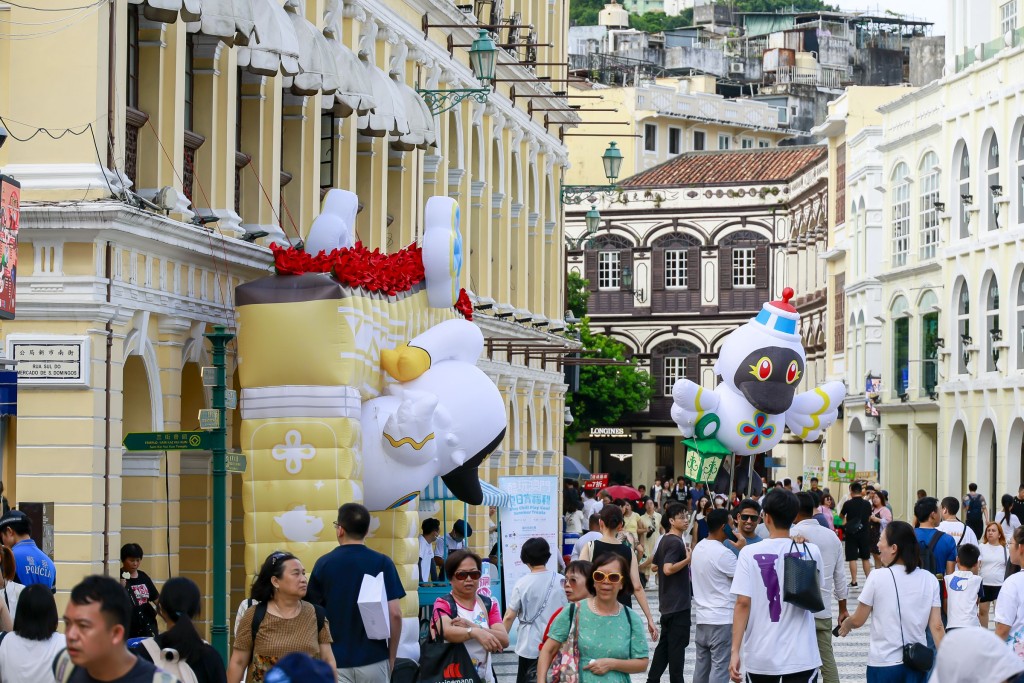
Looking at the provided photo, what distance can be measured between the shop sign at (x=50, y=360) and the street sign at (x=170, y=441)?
1.52 metres

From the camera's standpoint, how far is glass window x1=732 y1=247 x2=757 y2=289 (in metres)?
71.4

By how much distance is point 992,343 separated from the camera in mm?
47875

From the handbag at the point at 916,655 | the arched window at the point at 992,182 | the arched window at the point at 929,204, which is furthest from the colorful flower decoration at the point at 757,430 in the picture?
the arched window at the point at 929,204

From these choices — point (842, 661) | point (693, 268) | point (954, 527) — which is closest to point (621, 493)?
point (842, 661)

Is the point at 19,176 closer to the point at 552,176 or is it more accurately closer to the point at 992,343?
the point at 552,176

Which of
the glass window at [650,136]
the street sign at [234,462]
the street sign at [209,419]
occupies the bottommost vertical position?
the street sign at [234,462]

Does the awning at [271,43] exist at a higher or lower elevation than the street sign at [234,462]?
higher

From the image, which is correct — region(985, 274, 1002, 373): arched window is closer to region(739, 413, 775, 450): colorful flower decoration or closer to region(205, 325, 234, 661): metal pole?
region(739, 413, 775, 450): colorful flower decoration

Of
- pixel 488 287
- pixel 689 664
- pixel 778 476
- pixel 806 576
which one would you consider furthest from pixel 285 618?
pixel 778 476

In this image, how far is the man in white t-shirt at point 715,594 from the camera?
15328mm

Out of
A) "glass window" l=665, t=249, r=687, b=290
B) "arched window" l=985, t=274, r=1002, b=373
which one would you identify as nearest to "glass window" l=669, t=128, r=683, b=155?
"glass window" l=665, t=249, r=687, b=290

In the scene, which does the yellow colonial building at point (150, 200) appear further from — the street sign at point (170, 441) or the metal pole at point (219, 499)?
the street sign at point (170, 441)

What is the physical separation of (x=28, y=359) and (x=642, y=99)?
64.2m

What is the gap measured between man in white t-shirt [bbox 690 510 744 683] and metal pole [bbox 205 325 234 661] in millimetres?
3627
